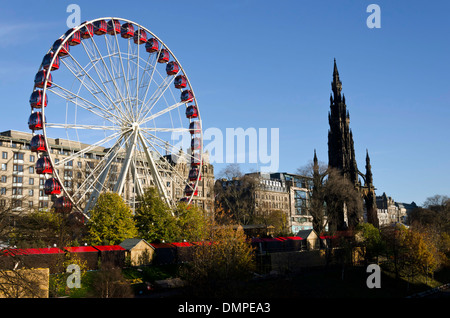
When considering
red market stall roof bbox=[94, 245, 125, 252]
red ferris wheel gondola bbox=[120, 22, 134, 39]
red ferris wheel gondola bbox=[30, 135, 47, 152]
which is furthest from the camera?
red ferris wheel gondola bbox=[120, 22, 134, 39]

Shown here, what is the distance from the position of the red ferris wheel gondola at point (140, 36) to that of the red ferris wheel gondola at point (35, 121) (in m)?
17.7

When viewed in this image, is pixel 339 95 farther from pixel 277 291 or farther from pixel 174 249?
pixel 277 291

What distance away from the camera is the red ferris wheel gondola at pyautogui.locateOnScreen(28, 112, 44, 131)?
49.3 meters

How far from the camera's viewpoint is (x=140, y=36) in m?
61.6

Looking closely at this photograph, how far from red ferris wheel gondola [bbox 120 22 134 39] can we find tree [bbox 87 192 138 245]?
20.0 metres

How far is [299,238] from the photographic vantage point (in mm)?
74500

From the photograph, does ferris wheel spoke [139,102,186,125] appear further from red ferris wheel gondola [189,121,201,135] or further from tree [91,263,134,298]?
tree [91,263,134,298]

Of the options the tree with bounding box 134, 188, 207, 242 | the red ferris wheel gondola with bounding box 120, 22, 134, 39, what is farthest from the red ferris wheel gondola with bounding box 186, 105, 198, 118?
the red ferris wheel gondola with bounding box 120, 22, 134, 39

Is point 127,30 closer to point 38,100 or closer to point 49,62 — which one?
point 49,62

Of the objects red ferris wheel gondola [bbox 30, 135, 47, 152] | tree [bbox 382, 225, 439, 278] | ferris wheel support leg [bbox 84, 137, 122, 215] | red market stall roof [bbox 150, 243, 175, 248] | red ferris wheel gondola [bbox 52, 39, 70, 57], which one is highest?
red ferris wheel gondola [bbox 52, 39, 70, 57]

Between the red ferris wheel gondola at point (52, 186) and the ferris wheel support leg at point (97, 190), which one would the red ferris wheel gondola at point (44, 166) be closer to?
the red ferris wheel gondola at point (52, 186)
